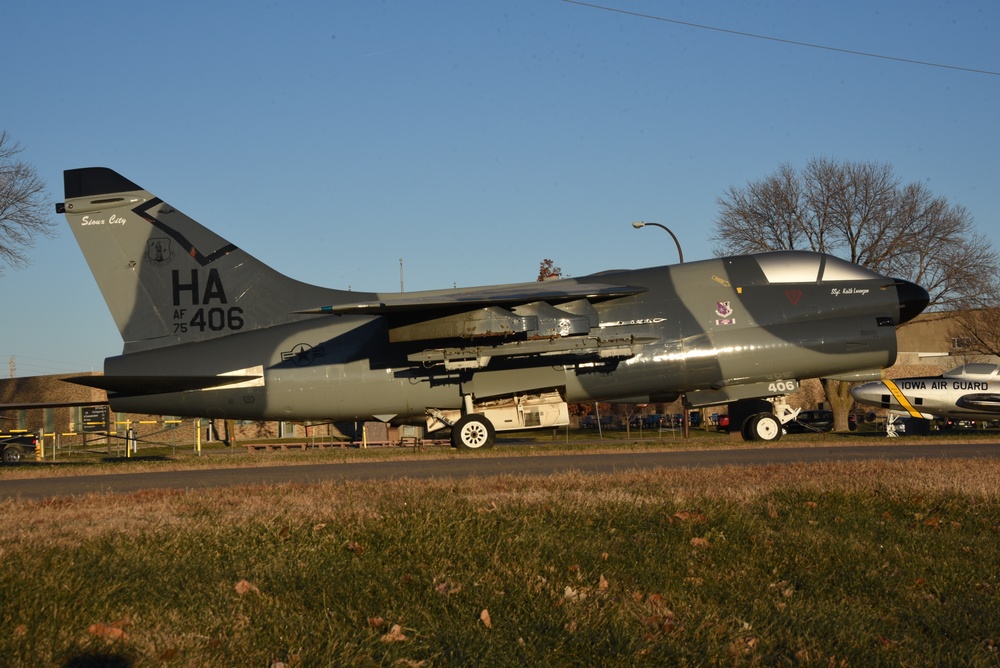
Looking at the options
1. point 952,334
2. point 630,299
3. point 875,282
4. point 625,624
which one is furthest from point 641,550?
point 952,334

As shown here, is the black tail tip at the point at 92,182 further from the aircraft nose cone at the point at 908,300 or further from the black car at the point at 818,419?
the black car at the point at 818,419

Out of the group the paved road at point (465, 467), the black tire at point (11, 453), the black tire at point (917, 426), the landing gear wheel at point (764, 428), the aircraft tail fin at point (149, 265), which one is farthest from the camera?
the black tire at point (11, 453)

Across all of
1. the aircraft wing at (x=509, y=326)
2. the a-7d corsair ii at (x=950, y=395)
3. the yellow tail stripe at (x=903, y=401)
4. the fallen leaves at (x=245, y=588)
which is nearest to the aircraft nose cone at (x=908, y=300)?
the aircraft wing at (x=509, y=326)

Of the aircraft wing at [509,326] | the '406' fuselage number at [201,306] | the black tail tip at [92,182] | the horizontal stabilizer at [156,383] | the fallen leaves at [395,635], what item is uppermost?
the black tail tip at [92,182]

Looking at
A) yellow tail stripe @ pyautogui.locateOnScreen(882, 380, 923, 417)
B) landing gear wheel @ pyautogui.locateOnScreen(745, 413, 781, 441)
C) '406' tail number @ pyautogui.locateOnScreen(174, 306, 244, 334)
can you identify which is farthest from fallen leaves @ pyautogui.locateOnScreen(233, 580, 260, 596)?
yellow tail stripe @ pyautogui.locateOnScreen(882, 380, 923, 417)

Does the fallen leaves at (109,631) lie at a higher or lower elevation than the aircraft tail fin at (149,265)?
lower

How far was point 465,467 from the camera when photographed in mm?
16031

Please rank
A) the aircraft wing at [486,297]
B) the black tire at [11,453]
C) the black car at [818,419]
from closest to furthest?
1. the aircraft wing at [486,297]
2. the black tire at [11,453]
3. the black car at [818,419]

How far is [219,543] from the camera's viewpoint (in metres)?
6.98

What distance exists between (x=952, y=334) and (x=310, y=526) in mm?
60888

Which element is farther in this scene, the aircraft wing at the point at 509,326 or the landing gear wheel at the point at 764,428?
the landing gear wheel at the point at 764,428

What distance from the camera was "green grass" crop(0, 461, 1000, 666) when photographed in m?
4.61

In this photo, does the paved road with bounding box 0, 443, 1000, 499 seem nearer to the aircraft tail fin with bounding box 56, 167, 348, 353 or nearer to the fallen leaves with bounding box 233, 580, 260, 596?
the aircraft tail fin with bounding box 56, 167, 348, 353

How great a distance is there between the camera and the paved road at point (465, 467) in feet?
46.4
